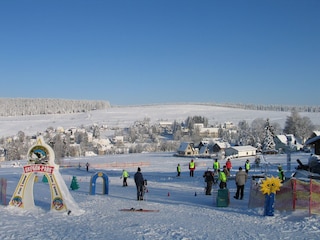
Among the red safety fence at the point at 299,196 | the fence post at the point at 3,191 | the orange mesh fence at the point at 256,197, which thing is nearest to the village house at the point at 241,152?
the orange mesh fence at the point at 256,197

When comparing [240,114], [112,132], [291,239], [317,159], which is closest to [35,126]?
[112,132]

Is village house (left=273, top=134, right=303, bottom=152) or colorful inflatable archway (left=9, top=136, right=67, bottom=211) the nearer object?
colorful inflatable archway (left=9, top=136, right=67, bottom=211)

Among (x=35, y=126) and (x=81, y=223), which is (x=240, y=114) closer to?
(x=35, y=126)

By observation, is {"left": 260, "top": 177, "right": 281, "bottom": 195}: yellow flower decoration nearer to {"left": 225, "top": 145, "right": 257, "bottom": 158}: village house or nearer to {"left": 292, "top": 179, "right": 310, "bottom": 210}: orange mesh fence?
{"left": 292, "top": 179, "right": 310, "bottom": 210}: orange mesh fence

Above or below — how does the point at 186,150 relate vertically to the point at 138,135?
below

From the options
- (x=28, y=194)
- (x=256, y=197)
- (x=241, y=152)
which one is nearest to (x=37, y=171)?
(x=28, y=194)

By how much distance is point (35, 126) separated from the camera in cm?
16550

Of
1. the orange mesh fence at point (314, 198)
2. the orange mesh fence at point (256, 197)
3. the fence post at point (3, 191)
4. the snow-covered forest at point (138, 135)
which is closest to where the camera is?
the orange mesh fence at point (314, 198)

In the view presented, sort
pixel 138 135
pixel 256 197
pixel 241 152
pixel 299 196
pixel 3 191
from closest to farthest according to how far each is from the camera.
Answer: pixel 299 196, pixel 256 197, pixel 3 191, pixel 241 152, pixel 138 135

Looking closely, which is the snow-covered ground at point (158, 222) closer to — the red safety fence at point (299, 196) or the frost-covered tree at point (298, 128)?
the red safety fence at point (299, 196)

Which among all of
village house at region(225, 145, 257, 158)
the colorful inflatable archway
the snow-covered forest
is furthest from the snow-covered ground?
village house at region(225, 145, 257, 158)

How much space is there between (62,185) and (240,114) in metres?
189

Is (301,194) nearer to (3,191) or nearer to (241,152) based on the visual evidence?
(3,191)

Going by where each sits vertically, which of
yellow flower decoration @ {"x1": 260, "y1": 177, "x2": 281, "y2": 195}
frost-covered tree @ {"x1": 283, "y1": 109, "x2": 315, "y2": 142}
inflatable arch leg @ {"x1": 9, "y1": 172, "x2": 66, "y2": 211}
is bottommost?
inflatable arch leg @ {"x1": 9, "y1": 172, "x2": 66, "y2": 211}
